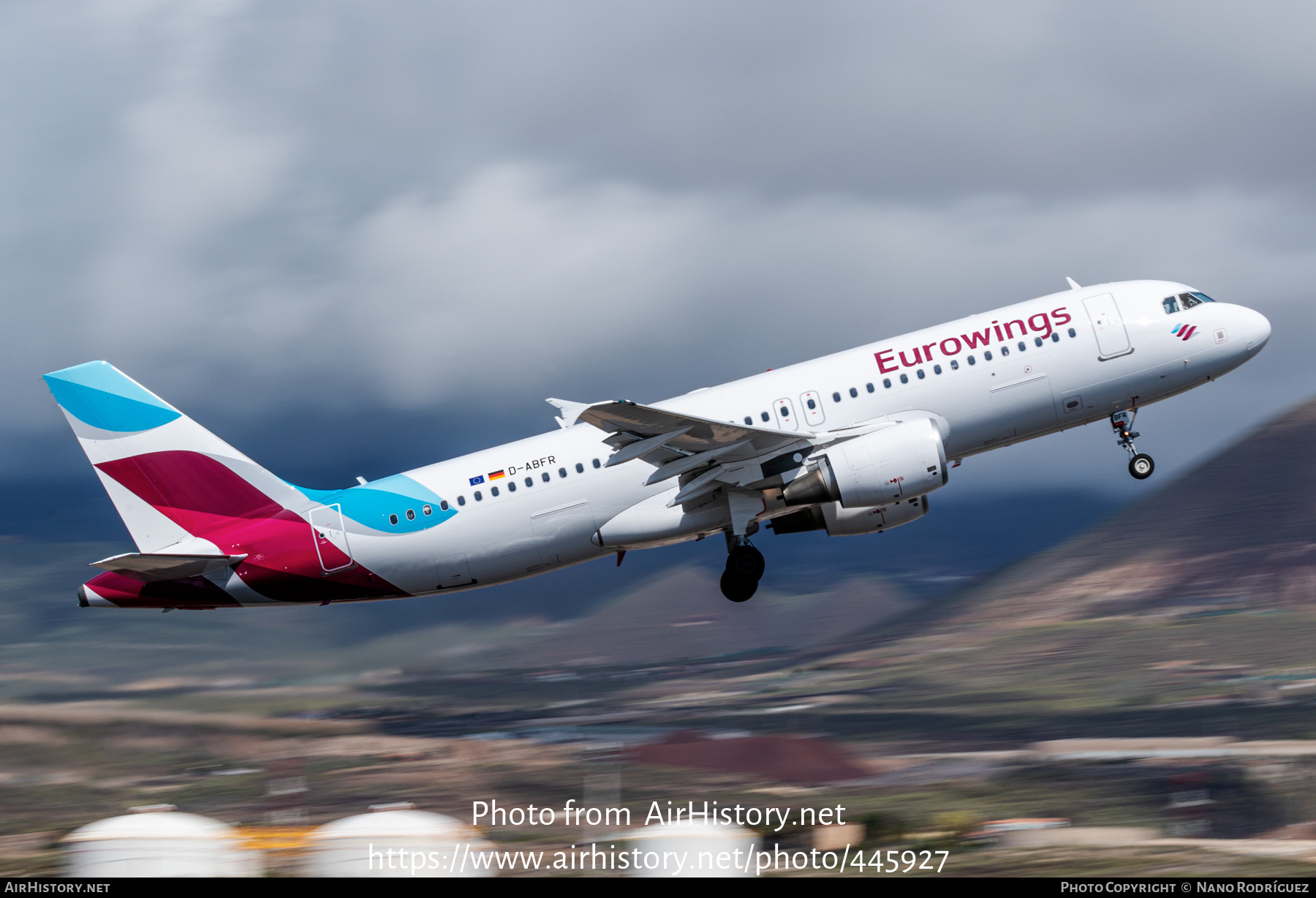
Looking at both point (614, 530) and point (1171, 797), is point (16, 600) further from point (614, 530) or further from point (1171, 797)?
point (1171, 797)

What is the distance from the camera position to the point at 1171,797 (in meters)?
108

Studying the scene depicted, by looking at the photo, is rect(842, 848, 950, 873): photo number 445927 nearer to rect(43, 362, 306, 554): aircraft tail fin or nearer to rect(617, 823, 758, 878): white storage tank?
rect(617, 823, 758, 878): white storage tank

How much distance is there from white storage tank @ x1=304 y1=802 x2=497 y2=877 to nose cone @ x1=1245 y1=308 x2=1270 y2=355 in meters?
30.2

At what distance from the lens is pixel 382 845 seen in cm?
3969

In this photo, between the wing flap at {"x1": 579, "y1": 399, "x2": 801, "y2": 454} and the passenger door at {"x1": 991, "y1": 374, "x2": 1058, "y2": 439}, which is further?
the passenger door at {"x1": 991, "y1": 374, "x2": 1058, "y2": 439}

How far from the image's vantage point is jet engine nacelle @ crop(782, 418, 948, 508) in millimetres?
30547

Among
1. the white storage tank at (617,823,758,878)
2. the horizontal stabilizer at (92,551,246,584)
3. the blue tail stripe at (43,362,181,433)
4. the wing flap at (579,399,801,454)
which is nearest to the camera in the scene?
the wing flap at (579,399,801,454)

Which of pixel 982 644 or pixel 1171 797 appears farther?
pixel 982 644

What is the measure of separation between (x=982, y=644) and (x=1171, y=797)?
7264cm

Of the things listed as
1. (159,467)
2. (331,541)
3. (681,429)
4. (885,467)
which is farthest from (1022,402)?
(159,467)

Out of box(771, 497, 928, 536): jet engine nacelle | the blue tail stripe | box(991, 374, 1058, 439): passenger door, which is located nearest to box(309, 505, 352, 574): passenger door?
the blue tail stripe

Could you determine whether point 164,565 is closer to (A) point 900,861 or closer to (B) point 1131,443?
(B) point 1131,443

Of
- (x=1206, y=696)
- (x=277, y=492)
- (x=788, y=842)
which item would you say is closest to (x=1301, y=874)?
(x=788, y=842)

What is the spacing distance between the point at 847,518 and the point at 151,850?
2680cm
